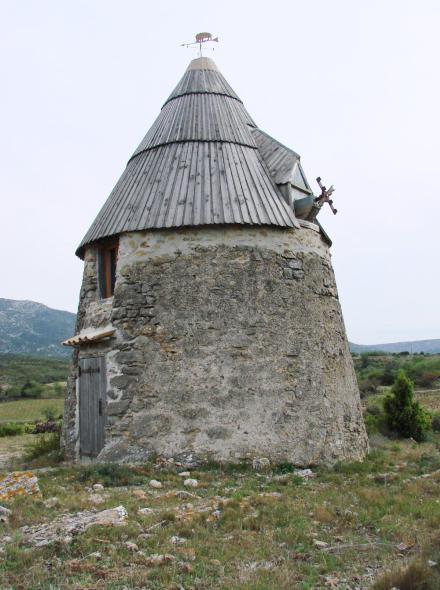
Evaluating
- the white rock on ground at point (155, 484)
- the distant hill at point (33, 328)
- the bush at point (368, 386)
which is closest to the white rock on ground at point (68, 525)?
the white rock on ground at point (155, 484)

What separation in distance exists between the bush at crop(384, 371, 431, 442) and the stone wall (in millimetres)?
3767

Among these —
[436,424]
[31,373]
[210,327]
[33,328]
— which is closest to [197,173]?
[210,327]

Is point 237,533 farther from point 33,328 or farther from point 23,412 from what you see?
point 33,328

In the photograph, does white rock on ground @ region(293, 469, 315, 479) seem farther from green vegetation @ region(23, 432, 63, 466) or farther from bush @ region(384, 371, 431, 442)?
bush @ region(384, 371, 431, 442)

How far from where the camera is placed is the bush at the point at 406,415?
1377 centimetres

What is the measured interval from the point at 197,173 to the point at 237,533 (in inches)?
277

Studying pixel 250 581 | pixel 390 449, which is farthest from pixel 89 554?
pixel 390 449

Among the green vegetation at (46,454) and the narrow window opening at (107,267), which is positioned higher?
the narrow window opening at (107,267)

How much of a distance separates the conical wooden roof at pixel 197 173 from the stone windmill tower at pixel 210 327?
4 centimetres

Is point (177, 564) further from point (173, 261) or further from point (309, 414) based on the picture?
point (173, 261)

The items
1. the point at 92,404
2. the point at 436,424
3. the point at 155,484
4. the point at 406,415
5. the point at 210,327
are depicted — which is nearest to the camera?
the point at 155,484

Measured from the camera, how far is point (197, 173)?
11.0 m

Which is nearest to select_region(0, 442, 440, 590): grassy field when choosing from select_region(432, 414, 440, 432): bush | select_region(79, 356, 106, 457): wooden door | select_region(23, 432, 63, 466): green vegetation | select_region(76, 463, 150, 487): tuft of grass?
select_region(76, 463, 150, 487): tuft of grass

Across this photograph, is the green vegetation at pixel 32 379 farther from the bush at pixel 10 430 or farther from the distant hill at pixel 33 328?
the distant hill at pixel 33 328
